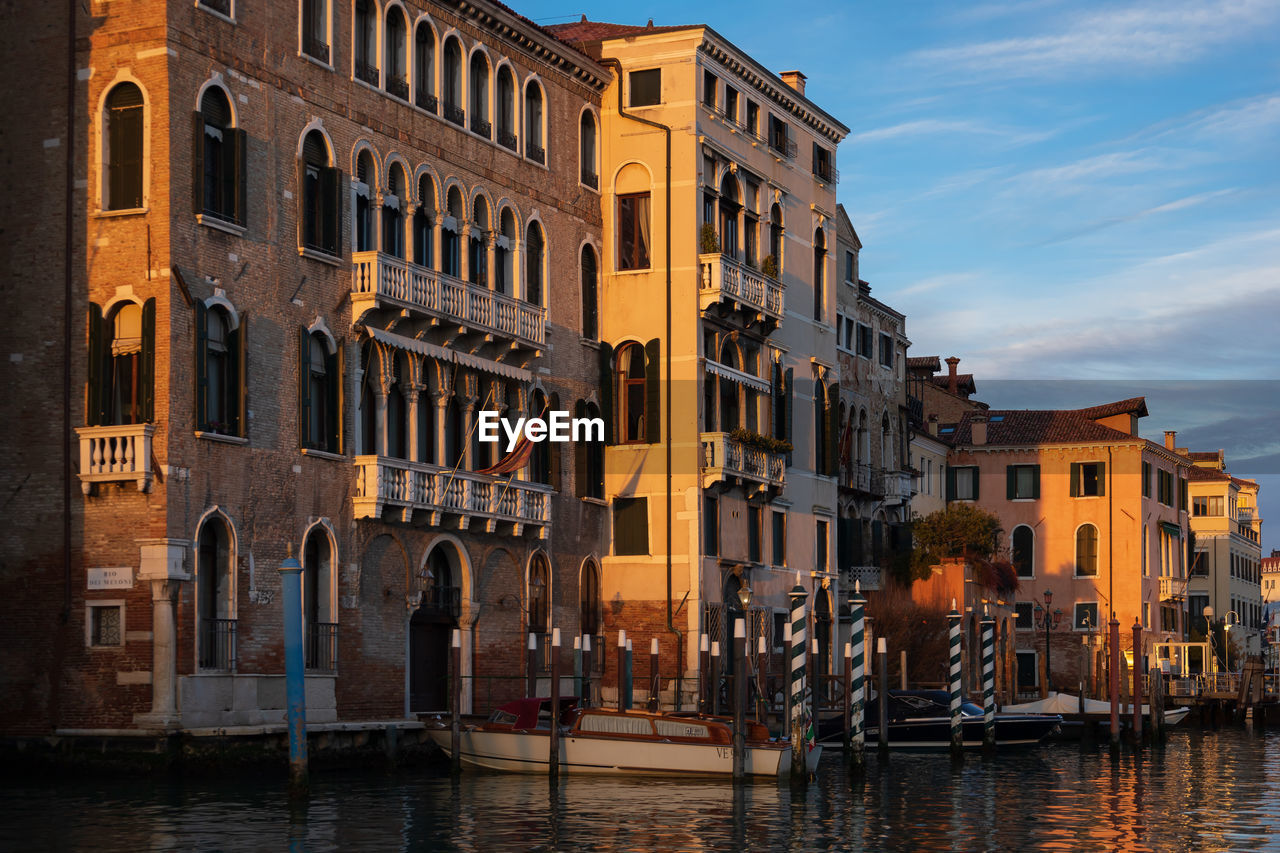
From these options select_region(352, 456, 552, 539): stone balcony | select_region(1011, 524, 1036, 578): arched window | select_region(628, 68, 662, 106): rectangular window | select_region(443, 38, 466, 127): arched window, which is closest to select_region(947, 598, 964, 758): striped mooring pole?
select_region(352, 456, 552, 539): stone balcony

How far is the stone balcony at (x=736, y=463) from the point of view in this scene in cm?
3841

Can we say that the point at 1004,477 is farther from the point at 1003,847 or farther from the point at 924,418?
the point at 1003,847

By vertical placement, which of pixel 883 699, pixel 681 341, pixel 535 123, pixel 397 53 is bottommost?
pixel 883 699

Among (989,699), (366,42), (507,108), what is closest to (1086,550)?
(989,699)

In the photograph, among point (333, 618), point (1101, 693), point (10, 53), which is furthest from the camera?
point (1101, 693)

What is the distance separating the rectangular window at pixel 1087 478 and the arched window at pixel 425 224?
3861 centimetres

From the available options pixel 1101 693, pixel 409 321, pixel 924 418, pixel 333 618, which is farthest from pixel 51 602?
pixel 924 418

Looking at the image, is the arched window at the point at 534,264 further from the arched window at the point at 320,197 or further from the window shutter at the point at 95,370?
the window shutter at the point at 95,370

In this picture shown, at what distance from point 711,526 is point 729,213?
6.59 m

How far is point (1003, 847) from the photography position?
2139 cm

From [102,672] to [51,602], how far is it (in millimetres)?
1247

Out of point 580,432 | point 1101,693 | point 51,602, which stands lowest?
point 1101,693

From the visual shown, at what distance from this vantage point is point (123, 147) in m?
27.1

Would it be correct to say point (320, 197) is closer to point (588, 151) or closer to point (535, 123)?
point (535, 123)
